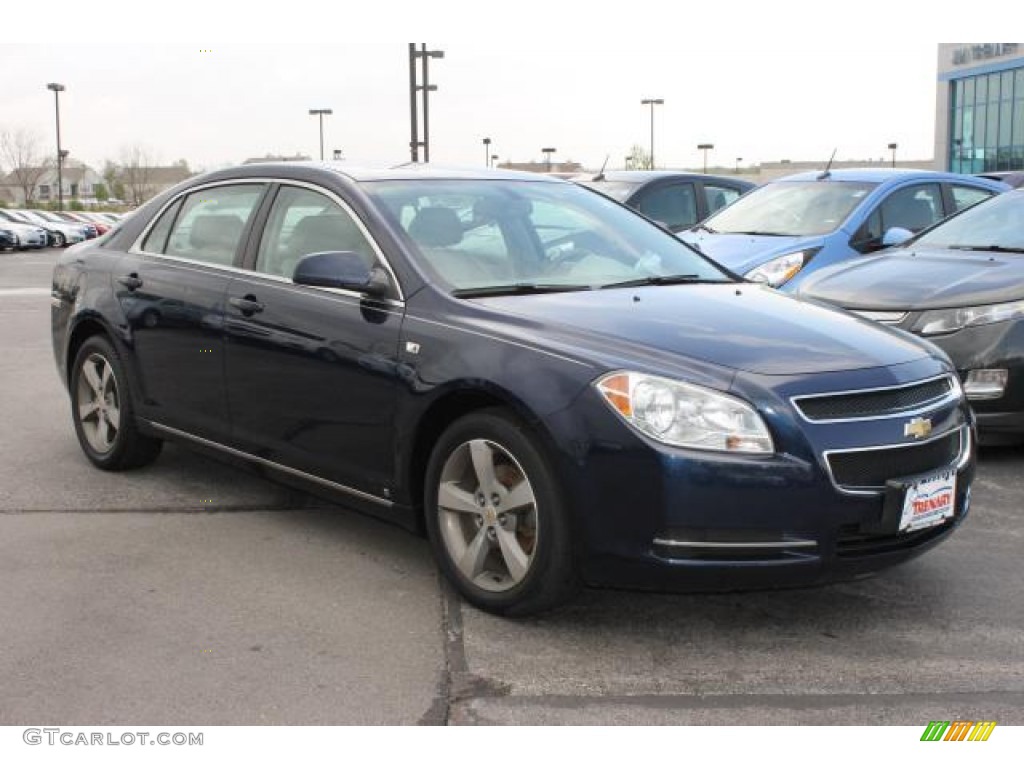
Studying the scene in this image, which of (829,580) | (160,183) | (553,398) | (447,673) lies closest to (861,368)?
(829,580)

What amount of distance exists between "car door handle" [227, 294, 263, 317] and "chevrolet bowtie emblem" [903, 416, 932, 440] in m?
2.58

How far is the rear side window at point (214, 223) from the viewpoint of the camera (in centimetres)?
529

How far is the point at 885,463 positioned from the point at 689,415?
25.9 inches

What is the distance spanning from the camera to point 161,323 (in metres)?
5.49

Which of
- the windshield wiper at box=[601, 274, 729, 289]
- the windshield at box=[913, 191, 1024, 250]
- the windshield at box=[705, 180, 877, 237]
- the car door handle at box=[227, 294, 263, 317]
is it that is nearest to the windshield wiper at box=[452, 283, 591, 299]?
the windshield wiper at box=[601, 274, 729, 289]

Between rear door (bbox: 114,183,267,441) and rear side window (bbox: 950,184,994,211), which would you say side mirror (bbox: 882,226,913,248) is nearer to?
rear side window (bbox: 950,184,994,211)

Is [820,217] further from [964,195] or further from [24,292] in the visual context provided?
[24,292]

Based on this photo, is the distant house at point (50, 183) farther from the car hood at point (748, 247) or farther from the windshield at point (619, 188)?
the car hood at point (748, 247)

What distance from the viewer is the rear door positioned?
5.19 m

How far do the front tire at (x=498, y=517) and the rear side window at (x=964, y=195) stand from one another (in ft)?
24.5

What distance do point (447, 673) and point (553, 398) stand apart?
900 millimetres

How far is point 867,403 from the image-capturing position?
12.4 feet

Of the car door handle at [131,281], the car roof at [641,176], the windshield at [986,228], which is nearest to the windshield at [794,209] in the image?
the windshield at [986,228]

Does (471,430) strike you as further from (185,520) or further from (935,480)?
(185,520)
